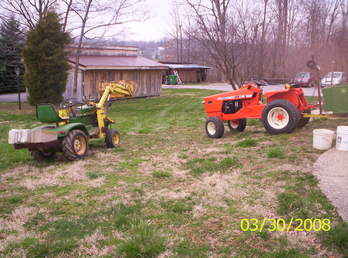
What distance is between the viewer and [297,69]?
2522 centimetres

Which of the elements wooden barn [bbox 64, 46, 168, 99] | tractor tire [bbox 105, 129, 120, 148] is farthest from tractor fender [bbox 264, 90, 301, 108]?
wooden barn [bbox 64, 46, 168, 99]

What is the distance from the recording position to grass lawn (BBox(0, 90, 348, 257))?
367 cm

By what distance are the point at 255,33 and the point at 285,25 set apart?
14.7m

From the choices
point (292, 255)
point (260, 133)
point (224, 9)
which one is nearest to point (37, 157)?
point (260, 133)

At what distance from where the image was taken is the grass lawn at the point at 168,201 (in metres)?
3.67

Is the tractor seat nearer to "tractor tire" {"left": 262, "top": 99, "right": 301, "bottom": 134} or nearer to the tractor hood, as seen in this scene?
the tractor hood

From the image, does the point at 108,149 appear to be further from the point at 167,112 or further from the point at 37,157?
the point at 167,112

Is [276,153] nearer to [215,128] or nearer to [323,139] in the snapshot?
[323,139]

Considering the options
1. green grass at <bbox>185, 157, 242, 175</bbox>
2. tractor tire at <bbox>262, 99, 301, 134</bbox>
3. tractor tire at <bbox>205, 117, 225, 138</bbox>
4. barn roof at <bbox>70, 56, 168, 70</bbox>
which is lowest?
green grass at <bbox>185, 157, 242, 175</bbox>

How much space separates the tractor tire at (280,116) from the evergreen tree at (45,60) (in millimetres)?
11283

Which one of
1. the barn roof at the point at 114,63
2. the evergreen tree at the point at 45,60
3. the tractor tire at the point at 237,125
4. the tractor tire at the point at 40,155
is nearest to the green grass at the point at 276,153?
the tractor tire at the point at 237,125

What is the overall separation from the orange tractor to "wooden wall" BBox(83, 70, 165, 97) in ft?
40.0

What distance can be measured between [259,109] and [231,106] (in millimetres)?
848
